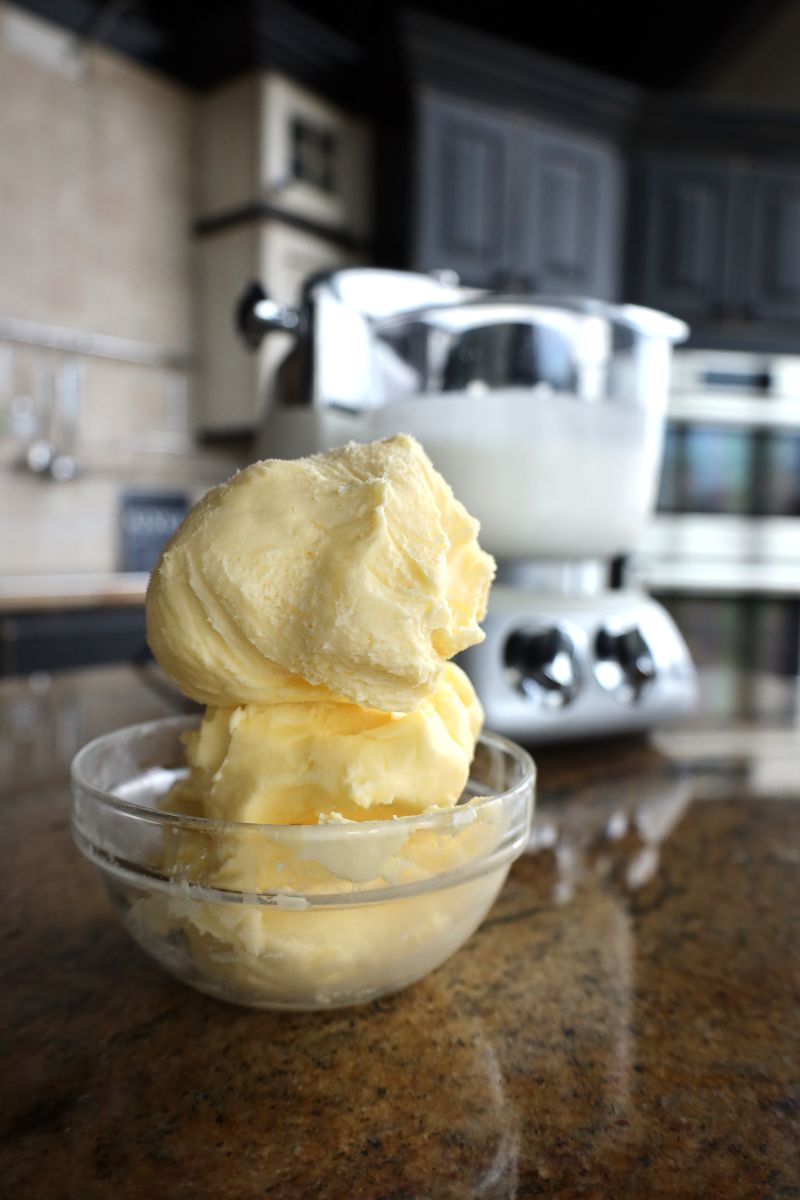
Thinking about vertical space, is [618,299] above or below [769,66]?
below

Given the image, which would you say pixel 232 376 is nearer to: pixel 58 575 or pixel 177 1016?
pixel 58 575

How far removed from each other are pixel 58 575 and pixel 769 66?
2.76 metres

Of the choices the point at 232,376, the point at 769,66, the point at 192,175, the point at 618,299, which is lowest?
the point at 232,376

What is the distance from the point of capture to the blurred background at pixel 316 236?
2.10 meters

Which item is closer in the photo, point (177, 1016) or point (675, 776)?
point (177, 1016)

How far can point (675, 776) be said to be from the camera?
0.61 meters

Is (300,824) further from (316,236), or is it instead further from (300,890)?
(316,236)

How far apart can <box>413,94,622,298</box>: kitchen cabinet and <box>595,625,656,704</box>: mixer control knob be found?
1664 mm

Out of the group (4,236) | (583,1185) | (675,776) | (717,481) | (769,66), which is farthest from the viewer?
(769,66)

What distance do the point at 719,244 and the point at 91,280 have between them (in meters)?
1.73

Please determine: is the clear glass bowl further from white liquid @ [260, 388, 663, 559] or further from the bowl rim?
white liquid @ [260, 388, 663, 559]

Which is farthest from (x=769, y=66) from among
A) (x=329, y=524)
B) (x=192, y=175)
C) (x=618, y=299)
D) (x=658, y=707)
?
(x=329, y=524)

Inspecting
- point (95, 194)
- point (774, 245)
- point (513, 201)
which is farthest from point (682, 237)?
point (95, 194)

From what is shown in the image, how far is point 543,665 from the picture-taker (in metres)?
0.64
